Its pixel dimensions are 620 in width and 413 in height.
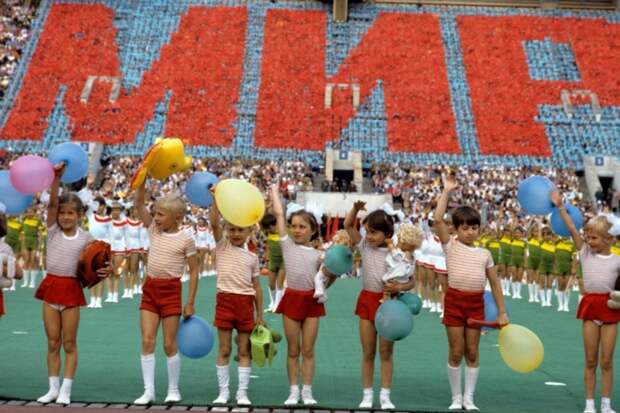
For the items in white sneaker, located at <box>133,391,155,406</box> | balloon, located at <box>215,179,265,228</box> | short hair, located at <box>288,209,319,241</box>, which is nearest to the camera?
white sneaker, located at <box>133,391,155,406</box>

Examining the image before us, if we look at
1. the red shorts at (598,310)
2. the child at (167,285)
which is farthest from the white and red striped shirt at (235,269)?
the red shorts at (598,310)

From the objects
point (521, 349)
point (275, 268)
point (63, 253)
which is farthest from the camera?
point (275, 268)

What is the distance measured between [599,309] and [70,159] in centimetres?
443

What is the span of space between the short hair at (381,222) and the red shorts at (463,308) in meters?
0.76

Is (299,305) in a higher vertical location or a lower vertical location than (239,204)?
lower

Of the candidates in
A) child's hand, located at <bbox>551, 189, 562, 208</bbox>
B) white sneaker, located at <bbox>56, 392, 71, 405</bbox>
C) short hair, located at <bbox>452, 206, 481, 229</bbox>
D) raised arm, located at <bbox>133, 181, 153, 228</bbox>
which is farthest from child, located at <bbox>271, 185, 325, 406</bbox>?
child's hand, located at <bbox>551, 189, 562, 208</bbox>

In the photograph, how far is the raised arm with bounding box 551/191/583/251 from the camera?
849 cm

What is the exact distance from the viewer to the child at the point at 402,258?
8367 mm

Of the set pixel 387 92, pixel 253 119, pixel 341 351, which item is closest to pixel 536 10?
pixel 387 92

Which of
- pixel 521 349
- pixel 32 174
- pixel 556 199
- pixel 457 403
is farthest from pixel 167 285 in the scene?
pixel 556 199

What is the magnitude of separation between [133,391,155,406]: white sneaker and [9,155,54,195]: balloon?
6.04ft

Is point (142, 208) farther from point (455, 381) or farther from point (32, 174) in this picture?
point (455, 381)

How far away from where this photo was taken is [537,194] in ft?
28.2

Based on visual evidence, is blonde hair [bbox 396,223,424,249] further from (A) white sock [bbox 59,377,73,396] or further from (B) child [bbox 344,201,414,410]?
(A) white sock [bbox 59,377,73,396]
